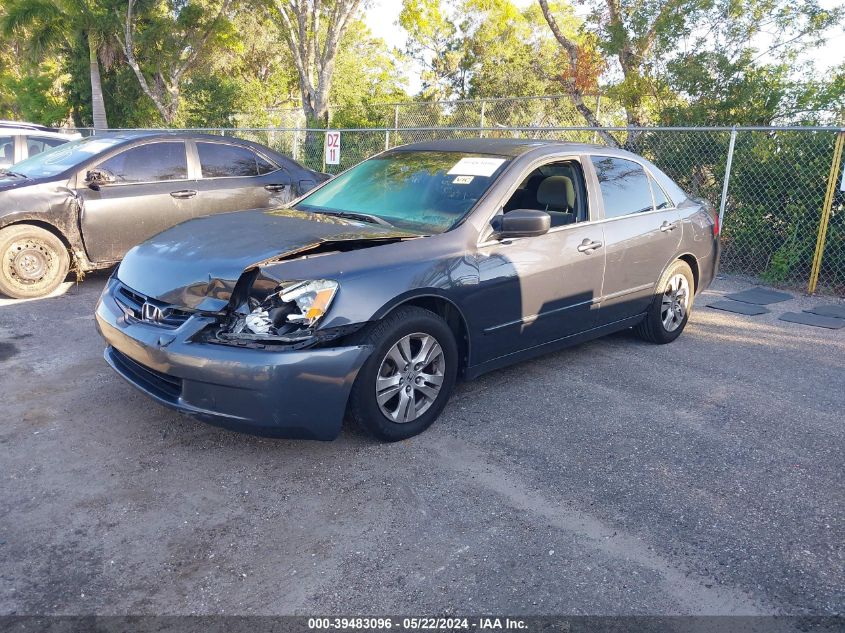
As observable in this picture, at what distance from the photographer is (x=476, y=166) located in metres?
4.75

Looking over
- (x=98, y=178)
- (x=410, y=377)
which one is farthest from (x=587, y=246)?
(x=98, y=178)

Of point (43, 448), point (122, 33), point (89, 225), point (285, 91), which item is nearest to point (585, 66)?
point (89, 225)

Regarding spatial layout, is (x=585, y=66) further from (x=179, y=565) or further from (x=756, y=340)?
(x=179, y=565)

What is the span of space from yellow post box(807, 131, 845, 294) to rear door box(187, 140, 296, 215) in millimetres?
6242

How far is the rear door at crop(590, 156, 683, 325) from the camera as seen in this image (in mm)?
5180

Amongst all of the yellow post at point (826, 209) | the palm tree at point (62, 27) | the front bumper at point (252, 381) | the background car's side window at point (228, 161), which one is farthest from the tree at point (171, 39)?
the front bumper at point (252, 381)

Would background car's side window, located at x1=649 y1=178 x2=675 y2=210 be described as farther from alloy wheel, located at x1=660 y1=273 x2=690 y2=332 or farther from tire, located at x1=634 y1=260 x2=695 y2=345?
alloy wheel, located at x1=660 y1=273 x2=690 y2=332

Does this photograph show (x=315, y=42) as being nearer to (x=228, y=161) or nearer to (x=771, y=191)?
(x=228, y=161)

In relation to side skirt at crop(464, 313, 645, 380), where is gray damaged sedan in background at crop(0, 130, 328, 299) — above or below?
above

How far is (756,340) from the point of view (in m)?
6.37

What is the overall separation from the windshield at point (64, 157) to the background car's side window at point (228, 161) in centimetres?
86

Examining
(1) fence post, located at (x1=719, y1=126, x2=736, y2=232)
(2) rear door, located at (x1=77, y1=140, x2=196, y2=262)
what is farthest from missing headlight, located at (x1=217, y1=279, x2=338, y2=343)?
(1) fence post, located at (x1=719, y1=126, x2=736, y2=232)

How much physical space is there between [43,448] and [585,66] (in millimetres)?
13082

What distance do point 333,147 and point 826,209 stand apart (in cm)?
731
